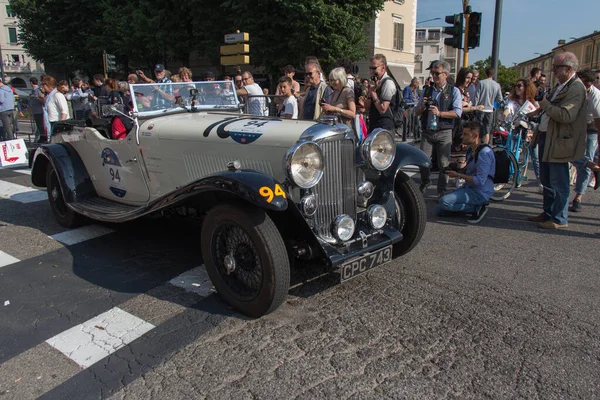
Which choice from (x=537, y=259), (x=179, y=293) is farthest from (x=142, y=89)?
(x=537, y=259)

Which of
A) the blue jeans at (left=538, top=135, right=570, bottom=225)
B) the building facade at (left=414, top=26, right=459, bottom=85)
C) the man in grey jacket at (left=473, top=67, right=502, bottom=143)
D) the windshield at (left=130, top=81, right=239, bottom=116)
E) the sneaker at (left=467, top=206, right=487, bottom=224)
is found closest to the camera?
the windshield at (left=130, top=81, right=239, bottom=116)

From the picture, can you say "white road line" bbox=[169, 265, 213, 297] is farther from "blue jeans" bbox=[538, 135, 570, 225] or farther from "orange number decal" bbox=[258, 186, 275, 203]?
"blue jeans" bbox=[538, 135, 570, 225]

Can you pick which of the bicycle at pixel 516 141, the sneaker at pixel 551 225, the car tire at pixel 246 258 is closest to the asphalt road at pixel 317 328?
the car tire at pixel 246 258

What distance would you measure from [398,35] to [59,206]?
30.5 meters

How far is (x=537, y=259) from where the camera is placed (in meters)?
4.23

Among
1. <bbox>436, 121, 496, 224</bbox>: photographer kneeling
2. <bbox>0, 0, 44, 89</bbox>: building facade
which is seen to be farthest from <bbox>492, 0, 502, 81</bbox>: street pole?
<bbox>0, 0, 44, 89</bbox>: building facade

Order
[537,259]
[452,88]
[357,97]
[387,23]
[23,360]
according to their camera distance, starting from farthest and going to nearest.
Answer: [387,23]
[357,97]
[452,88]
[537,259]
[23,360]

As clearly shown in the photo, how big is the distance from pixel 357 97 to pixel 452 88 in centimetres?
138

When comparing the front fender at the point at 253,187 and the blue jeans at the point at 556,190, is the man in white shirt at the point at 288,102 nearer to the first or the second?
the blue jeans at the point at 556,190

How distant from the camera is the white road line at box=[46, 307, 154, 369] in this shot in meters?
2.90

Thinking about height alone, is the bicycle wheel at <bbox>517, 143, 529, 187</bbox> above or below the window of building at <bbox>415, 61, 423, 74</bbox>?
below

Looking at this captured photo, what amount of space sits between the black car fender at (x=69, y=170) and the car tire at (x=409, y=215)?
3.59 meters

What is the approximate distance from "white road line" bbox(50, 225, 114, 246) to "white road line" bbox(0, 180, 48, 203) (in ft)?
6.73

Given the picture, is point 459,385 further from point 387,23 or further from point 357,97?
point 387,23
